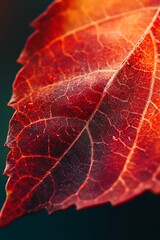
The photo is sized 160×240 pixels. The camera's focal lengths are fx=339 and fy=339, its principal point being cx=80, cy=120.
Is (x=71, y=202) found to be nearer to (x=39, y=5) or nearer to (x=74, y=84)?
(x=74, y=84)

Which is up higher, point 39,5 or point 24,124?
point 24,124

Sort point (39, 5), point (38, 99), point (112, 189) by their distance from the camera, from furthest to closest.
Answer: point (39, 5)
point (38, 99)
point (112, 189)

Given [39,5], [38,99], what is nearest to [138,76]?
[38,99]

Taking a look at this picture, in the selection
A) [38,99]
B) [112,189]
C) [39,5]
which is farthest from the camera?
[39,5]

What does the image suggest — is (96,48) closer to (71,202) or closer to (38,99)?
(38,99)

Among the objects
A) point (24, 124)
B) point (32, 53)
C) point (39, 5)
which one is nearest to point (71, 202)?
point (24, 124)

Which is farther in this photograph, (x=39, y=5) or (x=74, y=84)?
(x=39, y=5)
